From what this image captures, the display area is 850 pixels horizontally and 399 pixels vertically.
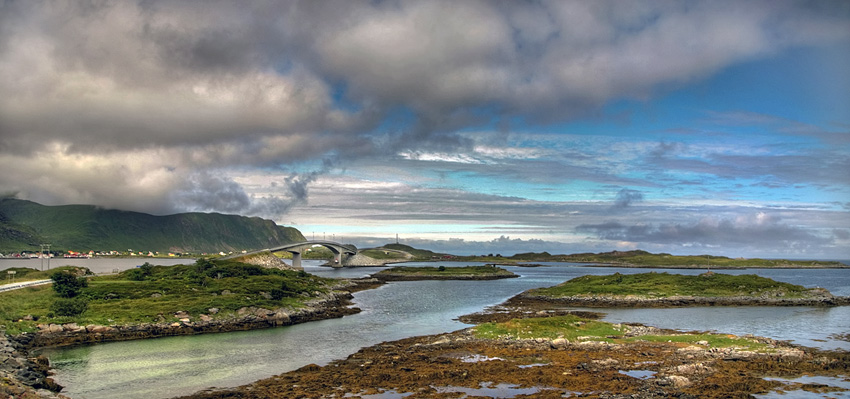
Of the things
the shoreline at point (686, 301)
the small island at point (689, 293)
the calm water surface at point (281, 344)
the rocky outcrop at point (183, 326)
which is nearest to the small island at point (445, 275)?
the small island at point (689, 293)

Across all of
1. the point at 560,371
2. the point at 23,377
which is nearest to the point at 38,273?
the point at 23,377

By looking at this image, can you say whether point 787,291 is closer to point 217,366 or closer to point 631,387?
point 631,387

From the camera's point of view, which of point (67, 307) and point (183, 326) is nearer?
point (67, 307)

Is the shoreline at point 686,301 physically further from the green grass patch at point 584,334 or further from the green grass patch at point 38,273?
the green grass patch at point 38,273

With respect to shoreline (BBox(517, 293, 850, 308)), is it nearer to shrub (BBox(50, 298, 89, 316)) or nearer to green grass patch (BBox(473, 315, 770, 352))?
green grass patch (BBox(473, 315, 770, 352))

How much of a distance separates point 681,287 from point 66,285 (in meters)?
95.1

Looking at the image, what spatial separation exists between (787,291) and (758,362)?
65946mm

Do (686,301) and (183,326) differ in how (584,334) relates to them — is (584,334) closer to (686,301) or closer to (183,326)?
(183,326)

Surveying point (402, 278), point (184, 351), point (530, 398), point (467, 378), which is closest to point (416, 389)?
point (467, 378)

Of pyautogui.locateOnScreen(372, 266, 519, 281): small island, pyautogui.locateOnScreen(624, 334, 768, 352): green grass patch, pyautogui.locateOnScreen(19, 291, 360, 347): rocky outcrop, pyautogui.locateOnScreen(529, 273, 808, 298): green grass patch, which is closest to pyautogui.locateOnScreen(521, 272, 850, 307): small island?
pyautogui.locateOnScreen(529, 273, 808, 298): green grass patch

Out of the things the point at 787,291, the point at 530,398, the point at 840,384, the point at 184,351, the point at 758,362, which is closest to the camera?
the point at 530,398

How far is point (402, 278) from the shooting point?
165 meters

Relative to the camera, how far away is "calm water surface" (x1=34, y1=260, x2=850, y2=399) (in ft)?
107

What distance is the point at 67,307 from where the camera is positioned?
52875mm
